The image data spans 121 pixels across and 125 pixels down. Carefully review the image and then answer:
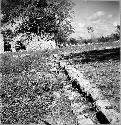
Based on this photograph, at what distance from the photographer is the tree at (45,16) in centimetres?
1817

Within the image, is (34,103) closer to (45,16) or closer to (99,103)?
(99,103)

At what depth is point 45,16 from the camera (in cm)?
1806

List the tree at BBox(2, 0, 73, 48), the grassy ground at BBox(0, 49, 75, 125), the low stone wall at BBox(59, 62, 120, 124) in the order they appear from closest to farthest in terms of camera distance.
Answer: the low stone wall at BBox(59, 62, 120, 124) → the grassy ground at BBox(0, 49, 75, 125) → the tree at BBox(2, 0, 73, 48)

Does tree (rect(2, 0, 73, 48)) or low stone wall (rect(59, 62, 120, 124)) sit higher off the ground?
tree (rect(2, 0, 73, 48))

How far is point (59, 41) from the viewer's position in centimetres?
2023

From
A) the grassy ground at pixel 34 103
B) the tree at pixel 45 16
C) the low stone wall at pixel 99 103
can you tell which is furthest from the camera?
the tree at pixel 45 16

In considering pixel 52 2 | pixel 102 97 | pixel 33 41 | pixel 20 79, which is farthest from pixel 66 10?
pixel 102 97

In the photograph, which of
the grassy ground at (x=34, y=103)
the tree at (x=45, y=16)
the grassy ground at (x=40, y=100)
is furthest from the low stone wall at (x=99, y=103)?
the tree at (x=45, y=16)

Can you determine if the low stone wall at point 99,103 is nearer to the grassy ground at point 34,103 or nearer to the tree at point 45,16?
the grassy ground at point 34,103

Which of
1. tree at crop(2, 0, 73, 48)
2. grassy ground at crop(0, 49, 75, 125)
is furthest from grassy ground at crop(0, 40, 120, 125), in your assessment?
tree at crop(2, 0, 73, 48)

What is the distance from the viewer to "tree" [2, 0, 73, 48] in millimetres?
18172

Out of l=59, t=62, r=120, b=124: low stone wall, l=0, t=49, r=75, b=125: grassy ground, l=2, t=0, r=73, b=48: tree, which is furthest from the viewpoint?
l=2, t=0, r=73, b=48: tree

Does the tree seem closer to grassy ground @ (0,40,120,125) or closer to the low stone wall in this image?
grassy ground @ (0,40,120,125)

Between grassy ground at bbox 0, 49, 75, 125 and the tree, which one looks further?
the tree
